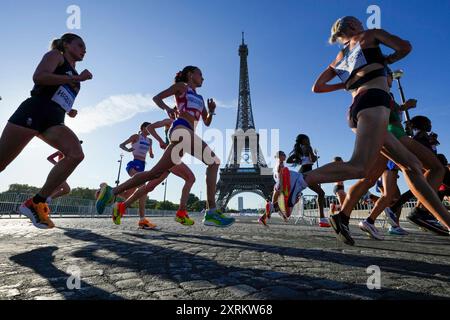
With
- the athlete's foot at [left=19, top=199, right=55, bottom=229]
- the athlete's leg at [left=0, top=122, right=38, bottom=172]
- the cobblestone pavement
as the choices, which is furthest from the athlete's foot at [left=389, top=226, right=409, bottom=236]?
the athlete's leg at [left=0, top=122, right=38, bottom=172]

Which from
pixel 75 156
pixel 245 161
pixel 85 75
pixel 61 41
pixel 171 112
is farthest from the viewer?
pixel 245 161

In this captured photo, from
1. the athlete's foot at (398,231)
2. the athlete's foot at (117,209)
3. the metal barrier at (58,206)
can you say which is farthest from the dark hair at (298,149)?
the metal barrier at (58,206)

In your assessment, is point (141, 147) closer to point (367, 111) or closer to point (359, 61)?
point (359, 61)

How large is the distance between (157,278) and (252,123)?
54.2 meters

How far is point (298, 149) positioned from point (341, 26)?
503 centimetres

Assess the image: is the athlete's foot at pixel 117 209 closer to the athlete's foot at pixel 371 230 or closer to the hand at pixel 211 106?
the hand at pixel 211 106

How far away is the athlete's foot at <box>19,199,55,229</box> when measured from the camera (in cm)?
339

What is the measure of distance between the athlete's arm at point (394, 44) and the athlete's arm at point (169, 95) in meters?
2.60

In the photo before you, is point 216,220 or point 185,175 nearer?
point 216,220

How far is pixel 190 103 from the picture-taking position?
434 cm

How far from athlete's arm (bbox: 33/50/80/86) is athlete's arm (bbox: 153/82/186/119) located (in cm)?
108

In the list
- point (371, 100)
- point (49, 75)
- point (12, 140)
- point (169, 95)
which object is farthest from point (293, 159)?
point (12, 140)
